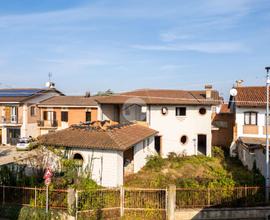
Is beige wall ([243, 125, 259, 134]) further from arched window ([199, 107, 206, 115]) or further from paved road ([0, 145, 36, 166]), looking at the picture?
paved road ([0, 145, 36, 166])

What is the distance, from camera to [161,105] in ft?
85.8

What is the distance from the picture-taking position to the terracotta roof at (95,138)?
17.4m

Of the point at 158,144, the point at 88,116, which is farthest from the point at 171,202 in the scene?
the point at 88,116

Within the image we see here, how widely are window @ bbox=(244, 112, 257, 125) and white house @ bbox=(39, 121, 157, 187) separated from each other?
446 inches

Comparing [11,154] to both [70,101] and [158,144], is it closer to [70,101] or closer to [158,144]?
[70,101]

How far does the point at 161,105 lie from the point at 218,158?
6864 mm

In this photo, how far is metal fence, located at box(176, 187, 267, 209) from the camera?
1381 cm

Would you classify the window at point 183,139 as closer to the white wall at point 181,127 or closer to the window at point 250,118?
the white wall at point 181,127

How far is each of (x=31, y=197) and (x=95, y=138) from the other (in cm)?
552

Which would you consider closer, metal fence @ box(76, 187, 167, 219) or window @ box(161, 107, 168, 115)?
metal fence @ box(76, 187, 167, 219)

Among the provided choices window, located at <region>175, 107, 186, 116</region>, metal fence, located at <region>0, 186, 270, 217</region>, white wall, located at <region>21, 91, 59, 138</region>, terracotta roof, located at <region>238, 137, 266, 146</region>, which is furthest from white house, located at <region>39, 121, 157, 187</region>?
white wall, located at <region>21, 91, 59, 138</region>

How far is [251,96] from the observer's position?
2762 cm

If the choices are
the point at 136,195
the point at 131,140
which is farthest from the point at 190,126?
the point at 136,195

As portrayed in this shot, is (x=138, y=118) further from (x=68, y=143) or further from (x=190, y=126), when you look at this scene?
(x=68, y=143)
